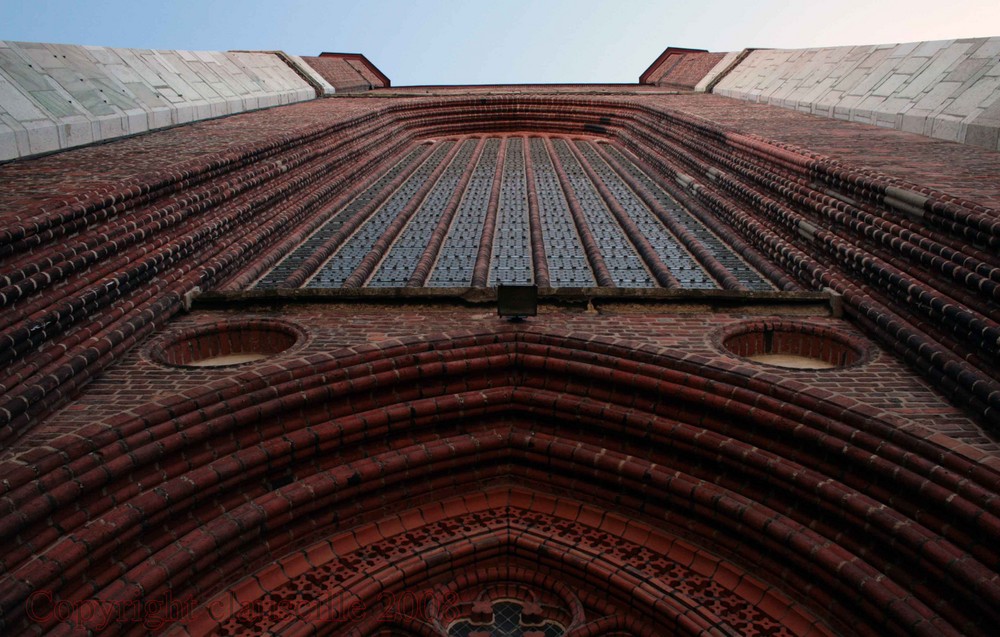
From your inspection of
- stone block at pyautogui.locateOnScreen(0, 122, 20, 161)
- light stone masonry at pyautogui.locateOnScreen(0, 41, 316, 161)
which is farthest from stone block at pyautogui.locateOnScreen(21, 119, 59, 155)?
stone block at pyautogui.locateOnScreen(0, 122, 20, 161)

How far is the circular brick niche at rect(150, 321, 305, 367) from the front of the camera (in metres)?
7.95

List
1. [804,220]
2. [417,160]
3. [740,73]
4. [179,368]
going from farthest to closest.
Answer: [740,73] → [417,160] → [804,220] → [179,368]

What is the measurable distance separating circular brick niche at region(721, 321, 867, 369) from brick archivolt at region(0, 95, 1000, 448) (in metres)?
0.42

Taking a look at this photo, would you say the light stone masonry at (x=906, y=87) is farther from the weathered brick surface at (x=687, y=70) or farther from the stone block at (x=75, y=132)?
the stone block at (x=75, y=132)

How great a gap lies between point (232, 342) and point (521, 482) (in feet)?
10.3

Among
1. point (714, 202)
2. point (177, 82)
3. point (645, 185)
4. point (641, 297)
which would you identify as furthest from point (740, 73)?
point (641, 297)

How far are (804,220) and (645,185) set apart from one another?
5.44 meters

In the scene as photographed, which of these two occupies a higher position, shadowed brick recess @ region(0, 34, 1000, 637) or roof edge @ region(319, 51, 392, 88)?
roof edge @ region(319, 51, 392, 88)

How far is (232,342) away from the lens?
8.17 meters

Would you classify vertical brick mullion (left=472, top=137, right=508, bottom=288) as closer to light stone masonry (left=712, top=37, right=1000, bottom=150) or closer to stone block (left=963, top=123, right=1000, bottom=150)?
light stone masonry (left=712, top=37, right=1000, bottom=150)

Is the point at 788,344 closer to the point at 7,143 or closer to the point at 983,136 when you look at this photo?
the point at 983,136

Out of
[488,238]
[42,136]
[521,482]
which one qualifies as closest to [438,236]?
[488,238]

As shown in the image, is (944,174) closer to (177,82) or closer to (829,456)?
(829,456)

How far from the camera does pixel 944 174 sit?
927 cm
